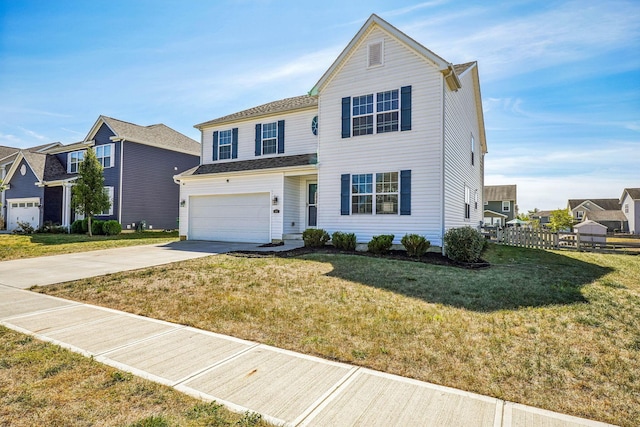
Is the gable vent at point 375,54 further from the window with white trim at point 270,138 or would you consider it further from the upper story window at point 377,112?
the window with white trim at point 270,138

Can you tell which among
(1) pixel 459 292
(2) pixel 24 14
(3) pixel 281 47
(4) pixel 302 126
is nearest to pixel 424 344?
(1) pixel 459 292

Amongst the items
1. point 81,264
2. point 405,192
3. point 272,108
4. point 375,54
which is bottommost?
point 81,264

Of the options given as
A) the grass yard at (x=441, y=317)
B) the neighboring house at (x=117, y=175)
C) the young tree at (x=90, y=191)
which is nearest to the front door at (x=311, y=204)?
the grass yard at (x=441, y=317)

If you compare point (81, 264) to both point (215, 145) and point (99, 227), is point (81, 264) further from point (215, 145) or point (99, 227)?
point (99, 227)

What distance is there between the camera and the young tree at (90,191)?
20109 millimetres

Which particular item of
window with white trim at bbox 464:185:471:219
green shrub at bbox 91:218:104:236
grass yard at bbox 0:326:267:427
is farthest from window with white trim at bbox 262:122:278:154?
grass yard at bbox 0:326:267:427

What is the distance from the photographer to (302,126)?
615 inches

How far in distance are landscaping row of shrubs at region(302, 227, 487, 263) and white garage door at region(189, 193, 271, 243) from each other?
3.18 m

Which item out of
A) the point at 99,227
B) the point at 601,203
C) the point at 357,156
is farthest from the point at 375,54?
the point at 601,203

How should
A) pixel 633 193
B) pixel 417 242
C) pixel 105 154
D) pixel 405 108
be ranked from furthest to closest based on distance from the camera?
pixel 633 193 → pixel 105 154 → pixel 405 108 → pixel 417 242

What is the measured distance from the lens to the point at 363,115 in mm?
13016

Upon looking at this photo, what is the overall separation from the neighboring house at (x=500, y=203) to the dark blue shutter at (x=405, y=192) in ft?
131

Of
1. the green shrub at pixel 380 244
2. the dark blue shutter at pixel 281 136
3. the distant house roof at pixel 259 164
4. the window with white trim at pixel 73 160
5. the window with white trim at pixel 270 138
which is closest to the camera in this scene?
the green shrub at pixel 380 244

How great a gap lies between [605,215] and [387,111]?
6402 cm
